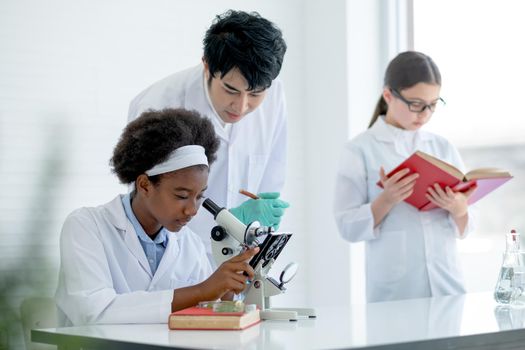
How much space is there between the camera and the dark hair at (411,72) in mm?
2775

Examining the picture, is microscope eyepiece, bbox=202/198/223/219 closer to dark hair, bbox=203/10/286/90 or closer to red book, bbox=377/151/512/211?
dark hair, bbox=203/10/286/90

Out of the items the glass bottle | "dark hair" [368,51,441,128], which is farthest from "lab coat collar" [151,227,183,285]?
"dark hair" [368,51,441,128]

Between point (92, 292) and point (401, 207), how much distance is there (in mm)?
1365

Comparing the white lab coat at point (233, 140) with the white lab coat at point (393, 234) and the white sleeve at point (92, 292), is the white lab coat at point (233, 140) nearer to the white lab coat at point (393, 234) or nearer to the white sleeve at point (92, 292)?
the white lab coat at point (393, 234)

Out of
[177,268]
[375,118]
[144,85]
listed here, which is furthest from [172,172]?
[144,85]

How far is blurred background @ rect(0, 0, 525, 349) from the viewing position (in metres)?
3.14

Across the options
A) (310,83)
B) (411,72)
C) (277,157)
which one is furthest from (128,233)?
(310,83)

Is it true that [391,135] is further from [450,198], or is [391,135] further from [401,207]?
[450,198]

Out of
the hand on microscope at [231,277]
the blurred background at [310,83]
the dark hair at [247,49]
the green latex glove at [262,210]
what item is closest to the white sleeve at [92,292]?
the hand on microscope at [231,277]

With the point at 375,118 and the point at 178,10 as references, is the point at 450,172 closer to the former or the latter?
the point at 375,118

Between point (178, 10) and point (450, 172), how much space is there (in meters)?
1.85

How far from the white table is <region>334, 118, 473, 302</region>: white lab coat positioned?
703mm

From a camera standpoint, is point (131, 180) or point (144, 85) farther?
point (144, 85)

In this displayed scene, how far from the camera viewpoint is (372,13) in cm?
424
